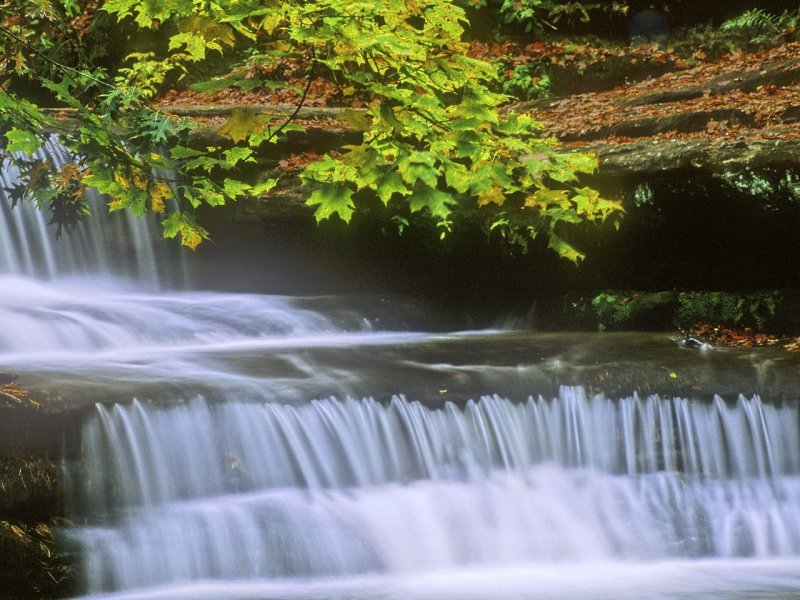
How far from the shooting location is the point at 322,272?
10508 mm

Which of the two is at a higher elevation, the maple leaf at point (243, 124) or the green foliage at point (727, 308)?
the maple leaf at point (243, 124)

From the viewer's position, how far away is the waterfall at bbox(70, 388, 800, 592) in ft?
18.1

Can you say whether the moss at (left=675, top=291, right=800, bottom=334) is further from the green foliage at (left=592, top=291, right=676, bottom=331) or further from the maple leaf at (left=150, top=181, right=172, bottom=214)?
the maple leaf at (left=150, top=181, right=172, bottom=214)

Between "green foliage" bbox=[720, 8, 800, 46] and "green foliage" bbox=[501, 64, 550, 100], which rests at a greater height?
"green foliage" bbox=[720, 8, 800, 46]

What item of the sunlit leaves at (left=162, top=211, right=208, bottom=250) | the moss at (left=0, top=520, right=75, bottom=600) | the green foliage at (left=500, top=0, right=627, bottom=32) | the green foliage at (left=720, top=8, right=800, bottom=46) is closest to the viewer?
the sunlit leaves at (left=162, top=211, right=208, bottom=250)

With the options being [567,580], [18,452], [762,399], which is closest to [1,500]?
[18,452]

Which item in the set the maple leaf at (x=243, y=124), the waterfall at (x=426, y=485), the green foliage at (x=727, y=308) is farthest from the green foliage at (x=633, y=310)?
the maple leaf at (x=243, y=124)

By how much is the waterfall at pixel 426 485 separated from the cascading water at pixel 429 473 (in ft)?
0.04

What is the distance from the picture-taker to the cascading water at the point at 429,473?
547cm

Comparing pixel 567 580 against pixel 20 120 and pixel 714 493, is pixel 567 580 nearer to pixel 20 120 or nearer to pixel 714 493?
pixel 714 493

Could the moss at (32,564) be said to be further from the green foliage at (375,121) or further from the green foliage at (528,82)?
the green foliage at (528,82)

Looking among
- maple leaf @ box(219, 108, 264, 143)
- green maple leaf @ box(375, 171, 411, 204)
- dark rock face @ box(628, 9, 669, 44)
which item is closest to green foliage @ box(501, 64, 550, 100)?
dark rock face @ box(628, 9, 669, 44)

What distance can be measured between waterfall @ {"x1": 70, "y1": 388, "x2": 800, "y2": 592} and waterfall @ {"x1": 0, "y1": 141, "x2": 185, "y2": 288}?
5059 millimetres

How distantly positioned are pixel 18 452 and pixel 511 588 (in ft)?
9.93
